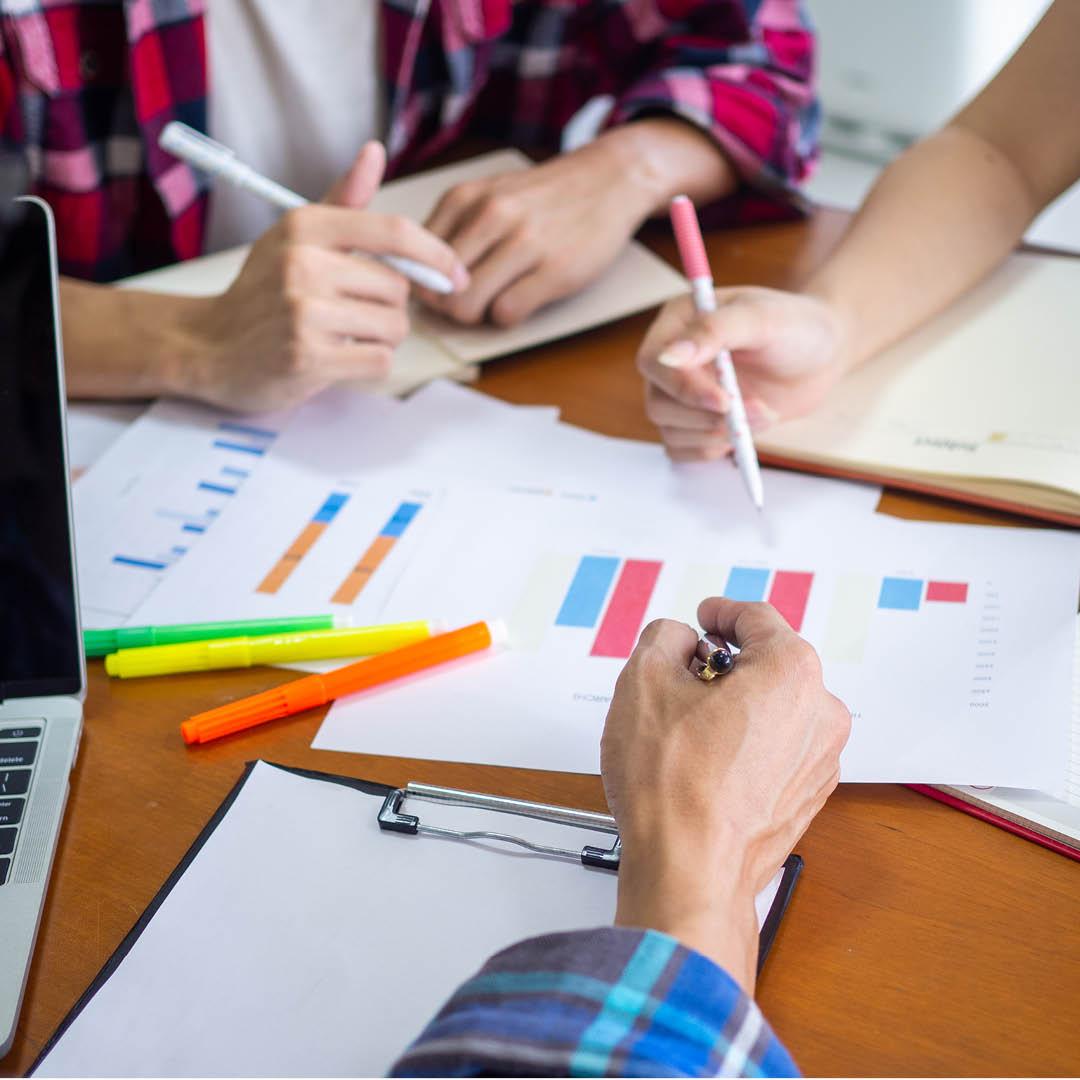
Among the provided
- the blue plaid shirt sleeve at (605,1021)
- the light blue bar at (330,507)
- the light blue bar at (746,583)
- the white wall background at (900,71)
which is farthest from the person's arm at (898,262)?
the white wall background at (900,71)

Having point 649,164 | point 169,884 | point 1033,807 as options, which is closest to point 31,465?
point 169,884

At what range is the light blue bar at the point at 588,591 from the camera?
75 cm

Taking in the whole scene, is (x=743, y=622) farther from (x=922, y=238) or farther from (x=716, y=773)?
(x=922, y=238)

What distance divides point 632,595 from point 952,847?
0.24m

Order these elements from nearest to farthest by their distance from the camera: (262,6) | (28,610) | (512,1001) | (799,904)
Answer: (512,1001)
(799,904)
(28,610)
(262,6)

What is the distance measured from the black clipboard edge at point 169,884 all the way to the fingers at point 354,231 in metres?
0.44

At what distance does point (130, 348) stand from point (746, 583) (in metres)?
0.53

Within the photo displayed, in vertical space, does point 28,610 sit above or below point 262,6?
below

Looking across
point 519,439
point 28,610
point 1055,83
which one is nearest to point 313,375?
point 519,439

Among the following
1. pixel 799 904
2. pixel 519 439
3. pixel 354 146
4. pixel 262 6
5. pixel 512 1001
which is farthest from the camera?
pixel 354 146

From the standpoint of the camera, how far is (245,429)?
0.96 metres

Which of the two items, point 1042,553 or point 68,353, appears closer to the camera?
point 1042,553

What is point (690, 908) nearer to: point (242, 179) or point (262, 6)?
point (242, 179)

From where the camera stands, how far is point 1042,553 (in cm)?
76
